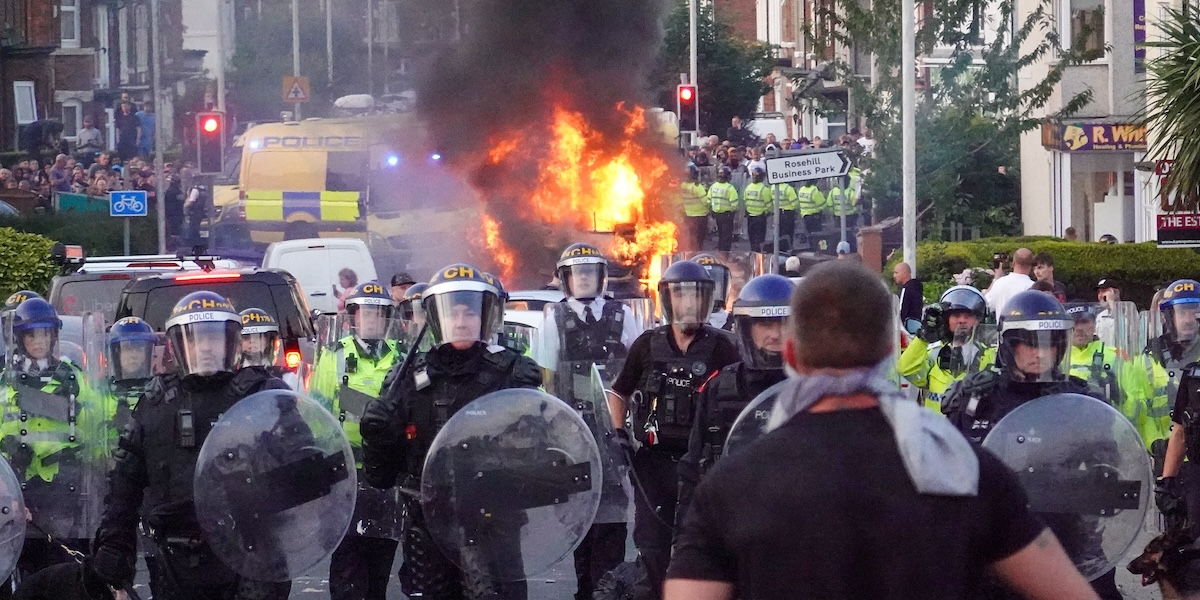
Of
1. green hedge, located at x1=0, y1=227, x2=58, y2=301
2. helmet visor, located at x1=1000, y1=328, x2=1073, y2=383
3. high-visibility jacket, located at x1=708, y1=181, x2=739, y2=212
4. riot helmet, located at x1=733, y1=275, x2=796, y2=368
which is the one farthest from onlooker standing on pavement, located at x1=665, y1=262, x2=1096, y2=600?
high-visibility jacket, located at x1=708, y1=181, x2=739, y2=212

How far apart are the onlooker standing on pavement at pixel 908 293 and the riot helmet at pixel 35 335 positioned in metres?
8.09

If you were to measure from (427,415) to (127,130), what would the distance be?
1077 inches

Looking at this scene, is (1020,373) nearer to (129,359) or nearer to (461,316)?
(461,316)

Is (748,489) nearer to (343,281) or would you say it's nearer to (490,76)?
(343,281)

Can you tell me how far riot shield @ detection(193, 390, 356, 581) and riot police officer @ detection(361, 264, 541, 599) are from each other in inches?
5.6

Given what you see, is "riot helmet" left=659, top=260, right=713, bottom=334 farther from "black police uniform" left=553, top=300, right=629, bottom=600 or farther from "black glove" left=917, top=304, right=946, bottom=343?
"black glove" left=917, top=304, right=946, bottom=343

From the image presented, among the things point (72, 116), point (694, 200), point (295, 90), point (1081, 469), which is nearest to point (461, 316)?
point (1081, 469)

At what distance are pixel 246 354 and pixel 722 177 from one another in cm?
1644

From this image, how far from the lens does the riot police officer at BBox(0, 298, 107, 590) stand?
680 cm

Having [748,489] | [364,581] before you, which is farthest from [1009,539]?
[364,581]

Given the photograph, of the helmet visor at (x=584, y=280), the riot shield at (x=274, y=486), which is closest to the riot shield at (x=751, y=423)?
the riot shield at (x=274, y=486)

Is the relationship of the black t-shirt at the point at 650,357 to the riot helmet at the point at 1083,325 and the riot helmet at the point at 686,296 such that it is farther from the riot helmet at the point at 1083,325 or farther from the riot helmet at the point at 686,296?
the riot helmet at the point at 1083,325

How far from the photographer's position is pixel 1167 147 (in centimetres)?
1189

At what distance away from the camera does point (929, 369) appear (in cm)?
832
